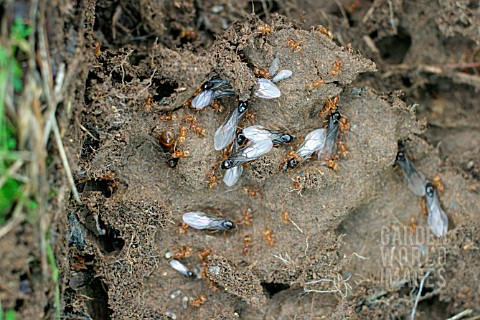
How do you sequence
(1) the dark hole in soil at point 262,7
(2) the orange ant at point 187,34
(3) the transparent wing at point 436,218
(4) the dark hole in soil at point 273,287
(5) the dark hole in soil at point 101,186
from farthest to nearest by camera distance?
(1) the dark hole in soil at point 262,7 < (2) the orange ant at point 187,34 < (3) the transparent wing at point 436,218 < (4) the dark hole in soil at point 273,287 < (5) the dark hole in soil at point 101,186

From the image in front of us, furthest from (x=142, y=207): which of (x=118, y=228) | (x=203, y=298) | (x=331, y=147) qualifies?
(x=331, y=147)

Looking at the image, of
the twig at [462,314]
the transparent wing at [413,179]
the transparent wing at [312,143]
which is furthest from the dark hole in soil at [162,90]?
A: the twig at [462,314]

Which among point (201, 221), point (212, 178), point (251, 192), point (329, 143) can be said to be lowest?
point (201, 221)

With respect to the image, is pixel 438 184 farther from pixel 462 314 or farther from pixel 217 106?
pixel 217 106

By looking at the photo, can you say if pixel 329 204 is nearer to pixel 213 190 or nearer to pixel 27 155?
pixel 213 190

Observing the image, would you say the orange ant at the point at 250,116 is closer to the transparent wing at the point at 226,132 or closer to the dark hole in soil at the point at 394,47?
the transparent wing at the point at 226,132

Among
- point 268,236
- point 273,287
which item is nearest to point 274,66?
point 268,236
